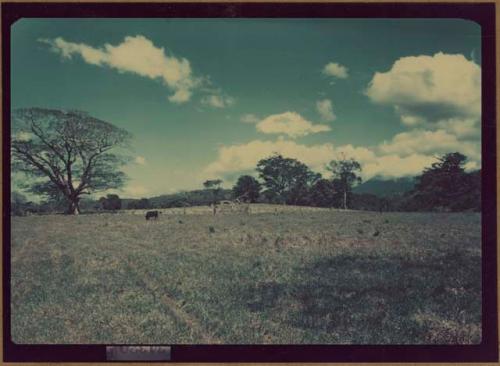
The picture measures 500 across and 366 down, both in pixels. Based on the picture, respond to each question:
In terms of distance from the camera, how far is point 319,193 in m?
9.92

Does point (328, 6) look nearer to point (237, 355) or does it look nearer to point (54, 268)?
point (237, 355)

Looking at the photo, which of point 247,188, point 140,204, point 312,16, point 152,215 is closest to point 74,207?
point 140,204

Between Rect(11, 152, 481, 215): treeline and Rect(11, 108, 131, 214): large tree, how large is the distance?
343mm

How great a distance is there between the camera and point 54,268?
8.40m

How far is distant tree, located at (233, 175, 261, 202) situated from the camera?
876 cm

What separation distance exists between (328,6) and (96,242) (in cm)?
718

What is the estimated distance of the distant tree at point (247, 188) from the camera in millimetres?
8758

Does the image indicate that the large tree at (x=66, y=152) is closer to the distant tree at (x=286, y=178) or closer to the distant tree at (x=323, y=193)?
the distant tree at (x=286, y=178)

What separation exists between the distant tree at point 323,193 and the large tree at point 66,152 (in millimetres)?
4559

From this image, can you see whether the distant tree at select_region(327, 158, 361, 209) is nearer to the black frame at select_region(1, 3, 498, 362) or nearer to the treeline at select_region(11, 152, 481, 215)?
the treeline at select_region(11, 152, 481, 215)

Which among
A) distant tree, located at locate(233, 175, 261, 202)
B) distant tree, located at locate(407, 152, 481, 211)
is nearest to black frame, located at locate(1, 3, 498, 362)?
distant tree, located at locate(407, 152, 481, 211)

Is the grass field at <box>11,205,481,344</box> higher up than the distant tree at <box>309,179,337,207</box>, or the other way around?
the distant tree at <box>309,179,337,207</box>

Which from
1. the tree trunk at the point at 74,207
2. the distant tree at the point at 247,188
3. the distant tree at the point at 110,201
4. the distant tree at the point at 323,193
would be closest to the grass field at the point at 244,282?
the tree trunk at the point at 74,207

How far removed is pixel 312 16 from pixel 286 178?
3362 millimetres
